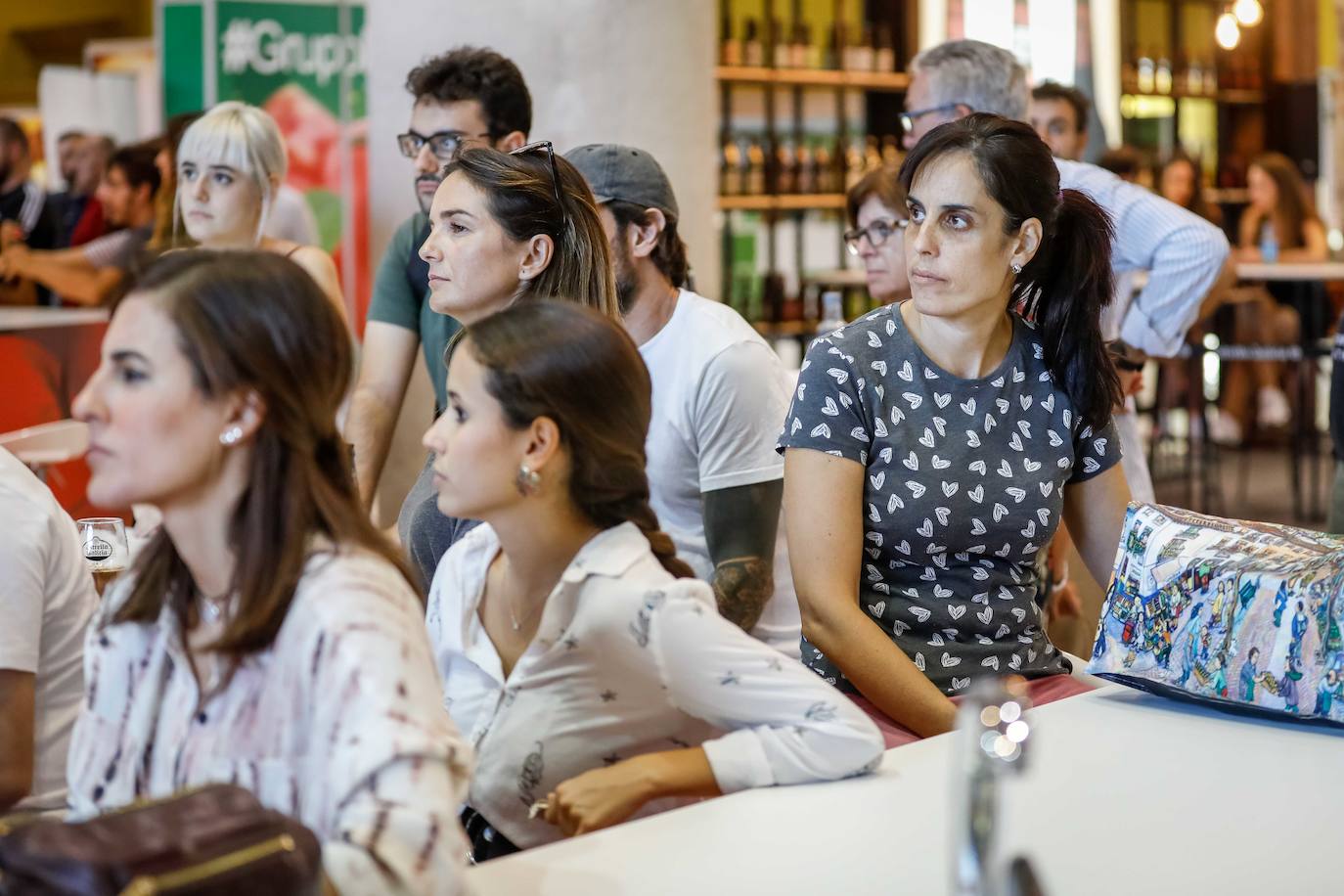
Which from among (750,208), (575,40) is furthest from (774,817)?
(750,208)

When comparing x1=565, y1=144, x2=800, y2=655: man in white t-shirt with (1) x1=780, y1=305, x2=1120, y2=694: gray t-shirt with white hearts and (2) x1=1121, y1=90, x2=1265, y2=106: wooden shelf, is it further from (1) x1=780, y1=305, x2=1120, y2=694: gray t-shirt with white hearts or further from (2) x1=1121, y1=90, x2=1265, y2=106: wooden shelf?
(2) x1=1121, y1=90, x2=1265, y2=106: wooden shelf

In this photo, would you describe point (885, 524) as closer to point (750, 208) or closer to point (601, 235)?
point (601, 235)

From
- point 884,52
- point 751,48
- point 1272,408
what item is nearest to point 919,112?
point 751,48

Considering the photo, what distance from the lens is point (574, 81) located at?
188 inches

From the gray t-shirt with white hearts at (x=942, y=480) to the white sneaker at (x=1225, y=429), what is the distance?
23.7 feet

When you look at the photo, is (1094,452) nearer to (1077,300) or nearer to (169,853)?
(1077,300)

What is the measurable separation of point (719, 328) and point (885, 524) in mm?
635

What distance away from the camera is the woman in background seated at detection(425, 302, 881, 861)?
1.72 meters

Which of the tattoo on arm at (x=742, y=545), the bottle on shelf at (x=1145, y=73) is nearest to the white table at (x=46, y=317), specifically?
the tattoo on arm at (x=742, y=545)

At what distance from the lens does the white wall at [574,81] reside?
4750 millimetres

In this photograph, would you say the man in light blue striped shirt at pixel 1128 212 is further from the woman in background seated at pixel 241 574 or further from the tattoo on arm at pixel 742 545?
the woman in background seated at pixel 241 574

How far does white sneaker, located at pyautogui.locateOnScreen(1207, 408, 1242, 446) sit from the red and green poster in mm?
5333

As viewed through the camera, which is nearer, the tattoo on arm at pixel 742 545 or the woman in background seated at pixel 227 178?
the tattoo on arm at pixel 742 545

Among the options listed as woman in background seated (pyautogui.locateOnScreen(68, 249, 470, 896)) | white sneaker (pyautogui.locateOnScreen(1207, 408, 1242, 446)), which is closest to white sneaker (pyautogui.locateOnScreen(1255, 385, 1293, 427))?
white sneaker (pyautogui.locateOnScreen(1207, 408, 1242, 446))
